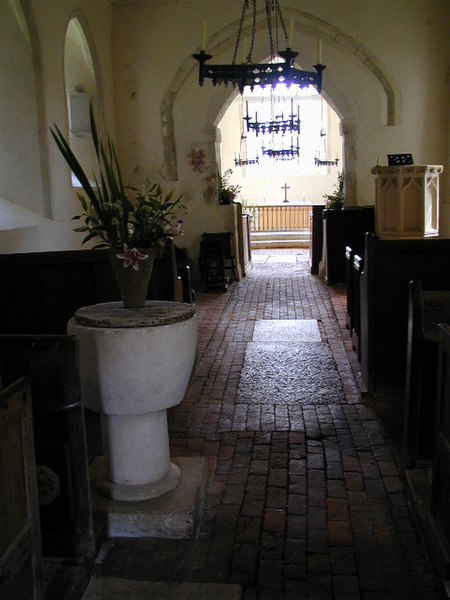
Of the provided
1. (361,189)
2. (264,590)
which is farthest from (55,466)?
(361,189)

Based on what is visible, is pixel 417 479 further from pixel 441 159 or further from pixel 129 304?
pixel 441 159

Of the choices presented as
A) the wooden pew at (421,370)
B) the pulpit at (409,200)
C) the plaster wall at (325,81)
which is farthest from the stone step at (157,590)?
the plaster wall at (325,81)

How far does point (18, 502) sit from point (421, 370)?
190 centimetres

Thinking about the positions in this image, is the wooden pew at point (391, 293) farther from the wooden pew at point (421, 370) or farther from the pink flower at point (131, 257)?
the pink flower at point (131, 257)

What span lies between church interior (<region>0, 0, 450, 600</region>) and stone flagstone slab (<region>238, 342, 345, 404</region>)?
29 millimetres

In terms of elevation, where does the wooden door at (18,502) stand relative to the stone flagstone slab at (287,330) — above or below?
above

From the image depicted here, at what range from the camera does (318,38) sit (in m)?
9.69

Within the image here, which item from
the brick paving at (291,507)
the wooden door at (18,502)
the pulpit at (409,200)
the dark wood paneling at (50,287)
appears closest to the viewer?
the wooden door at (18,502)

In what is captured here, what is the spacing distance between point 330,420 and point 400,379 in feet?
2.53

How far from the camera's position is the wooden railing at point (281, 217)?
16.7 meters

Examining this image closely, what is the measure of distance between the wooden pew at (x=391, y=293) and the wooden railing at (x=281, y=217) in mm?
12533

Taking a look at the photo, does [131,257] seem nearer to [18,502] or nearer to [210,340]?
[18,502]

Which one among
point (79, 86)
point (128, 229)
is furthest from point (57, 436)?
point (79, 86)

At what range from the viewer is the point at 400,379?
4312mm
